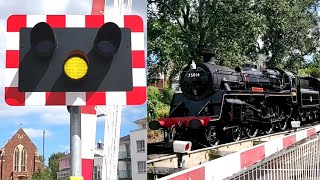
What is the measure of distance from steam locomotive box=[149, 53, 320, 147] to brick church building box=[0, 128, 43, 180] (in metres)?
7.14

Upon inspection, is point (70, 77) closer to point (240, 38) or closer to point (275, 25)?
point (240, 38)

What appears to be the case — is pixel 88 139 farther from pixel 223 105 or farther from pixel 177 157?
pixel 223 105

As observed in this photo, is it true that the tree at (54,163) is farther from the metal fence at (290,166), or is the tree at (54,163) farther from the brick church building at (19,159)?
the metal fence at (290,166)

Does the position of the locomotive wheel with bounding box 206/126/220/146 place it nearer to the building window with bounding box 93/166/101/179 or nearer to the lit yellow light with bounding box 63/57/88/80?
the building window with bounding box 93/166/101/179

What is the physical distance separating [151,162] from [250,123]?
214 inches

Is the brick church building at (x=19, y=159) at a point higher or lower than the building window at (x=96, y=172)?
higher

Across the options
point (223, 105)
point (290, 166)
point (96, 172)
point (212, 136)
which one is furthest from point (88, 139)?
point (223, 105)

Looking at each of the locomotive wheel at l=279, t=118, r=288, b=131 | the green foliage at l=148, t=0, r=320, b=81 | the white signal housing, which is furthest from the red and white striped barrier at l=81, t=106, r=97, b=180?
the locomotive wheel at l=279, t=118, r=288, b=131

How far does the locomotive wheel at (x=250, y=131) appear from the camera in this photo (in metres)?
10.4

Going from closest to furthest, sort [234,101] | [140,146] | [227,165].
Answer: [140,146], [227,165], [234,101]

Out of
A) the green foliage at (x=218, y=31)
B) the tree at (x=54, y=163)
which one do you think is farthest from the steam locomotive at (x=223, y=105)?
the tree at (x=54, y=163)

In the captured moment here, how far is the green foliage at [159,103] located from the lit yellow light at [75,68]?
28.3 feet

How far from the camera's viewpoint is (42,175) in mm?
1569

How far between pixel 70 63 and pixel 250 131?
963 centimetres
